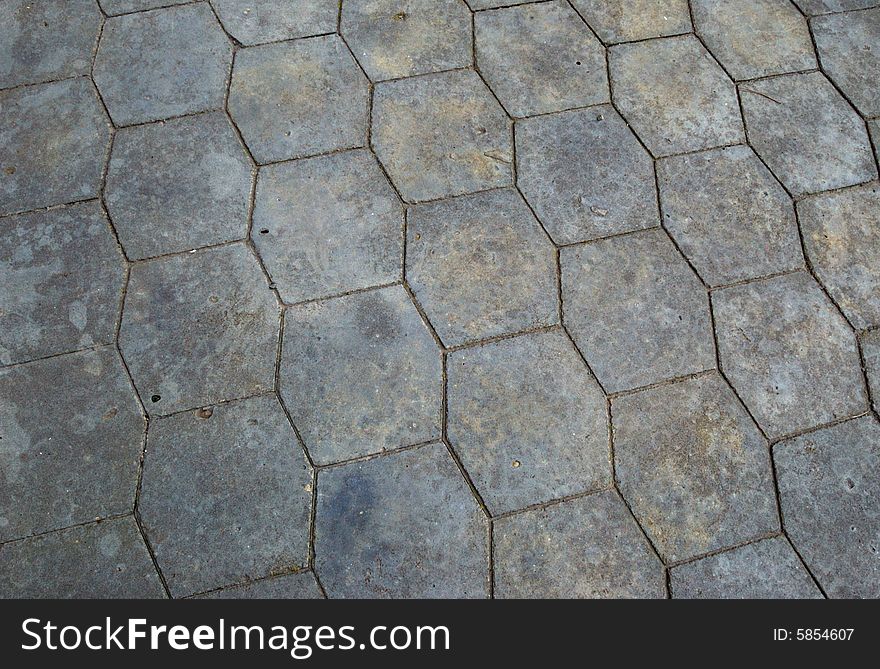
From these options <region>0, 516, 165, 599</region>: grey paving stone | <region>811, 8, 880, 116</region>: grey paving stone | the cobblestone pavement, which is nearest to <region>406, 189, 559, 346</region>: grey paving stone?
the cobblestone pavement

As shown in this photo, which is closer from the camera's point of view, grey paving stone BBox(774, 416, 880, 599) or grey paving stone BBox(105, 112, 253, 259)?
grey paving stone BBox(774, 416, 880, 599)

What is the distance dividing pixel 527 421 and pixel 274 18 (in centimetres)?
198

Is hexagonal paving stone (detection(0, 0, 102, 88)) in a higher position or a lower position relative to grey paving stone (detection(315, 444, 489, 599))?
higher

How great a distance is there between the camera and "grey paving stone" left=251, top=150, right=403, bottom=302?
8.84 ft

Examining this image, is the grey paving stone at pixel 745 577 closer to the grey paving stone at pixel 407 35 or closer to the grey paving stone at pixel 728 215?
the grey paving stone at pixel 728 215

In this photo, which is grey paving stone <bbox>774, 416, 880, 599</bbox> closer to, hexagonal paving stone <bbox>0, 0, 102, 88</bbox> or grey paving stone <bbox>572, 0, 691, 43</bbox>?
grey paving stone <bbox>572, 0, 691, 43</bbox>

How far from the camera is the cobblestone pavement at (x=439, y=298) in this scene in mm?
2338

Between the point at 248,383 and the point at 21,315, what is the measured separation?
812 mm

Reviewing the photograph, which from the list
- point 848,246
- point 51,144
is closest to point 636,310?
point 848,246

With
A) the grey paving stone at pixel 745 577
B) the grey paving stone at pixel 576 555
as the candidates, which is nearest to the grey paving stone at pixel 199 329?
the grey paving stone at pixel 576 555

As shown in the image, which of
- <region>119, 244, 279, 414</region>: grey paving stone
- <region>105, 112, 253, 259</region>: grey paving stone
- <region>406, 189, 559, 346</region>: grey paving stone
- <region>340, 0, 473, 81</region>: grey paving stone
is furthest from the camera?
<region>340, 0, 473, 81</region>: grey paving stone

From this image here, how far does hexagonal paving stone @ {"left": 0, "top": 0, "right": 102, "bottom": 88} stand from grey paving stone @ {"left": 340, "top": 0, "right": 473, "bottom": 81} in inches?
40.6

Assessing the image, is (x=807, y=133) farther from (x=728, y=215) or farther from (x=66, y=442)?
(x=66, y=442)
